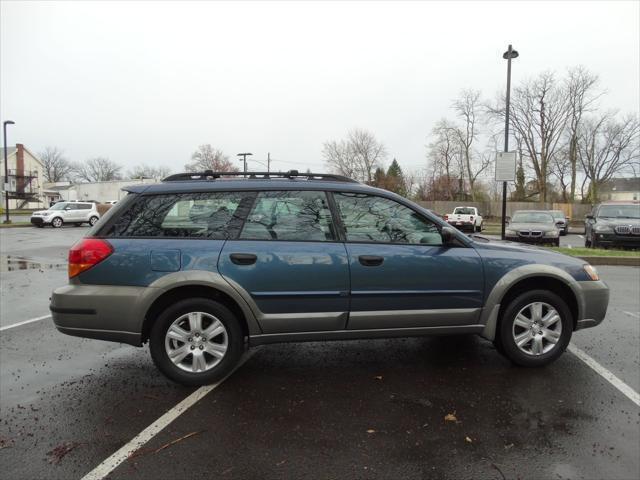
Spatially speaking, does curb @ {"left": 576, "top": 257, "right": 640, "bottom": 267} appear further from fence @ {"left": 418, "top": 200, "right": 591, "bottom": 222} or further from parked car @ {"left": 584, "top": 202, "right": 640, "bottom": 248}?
fence @ {"left": 418, "top": 200, "right": 591, "bottom": 222}

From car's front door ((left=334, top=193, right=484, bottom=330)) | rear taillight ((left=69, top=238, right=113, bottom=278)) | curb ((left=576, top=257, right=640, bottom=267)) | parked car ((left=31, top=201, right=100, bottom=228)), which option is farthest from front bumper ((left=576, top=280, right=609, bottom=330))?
parked car ((left=31, top=201, right=100, bottom=228))

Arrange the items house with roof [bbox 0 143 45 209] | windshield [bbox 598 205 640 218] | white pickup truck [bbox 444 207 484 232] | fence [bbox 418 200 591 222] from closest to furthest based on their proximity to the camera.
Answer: windshield [bbox 598 205 640 218]
white pickup truck [bbox 444 207 484 232]
fence [bbox 418 200 591 222]
house with roof [bbox 0 143 45 209]

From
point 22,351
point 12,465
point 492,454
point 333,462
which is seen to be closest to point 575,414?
point 492,454

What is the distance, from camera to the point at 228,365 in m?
3.73

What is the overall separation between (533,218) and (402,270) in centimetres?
1489

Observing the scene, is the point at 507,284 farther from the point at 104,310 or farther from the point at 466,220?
the point at 466,220

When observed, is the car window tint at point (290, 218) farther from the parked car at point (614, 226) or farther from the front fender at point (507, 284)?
the parked car at point (614, 226)

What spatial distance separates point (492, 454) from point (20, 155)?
262ft

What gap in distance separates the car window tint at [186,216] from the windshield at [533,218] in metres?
15.2

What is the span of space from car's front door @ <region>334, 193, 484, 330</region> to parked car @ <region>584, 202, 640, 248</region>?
12.9 meters

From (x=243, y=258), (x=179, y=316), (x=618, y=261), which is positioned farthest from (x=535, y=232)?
(x=179, y=316)

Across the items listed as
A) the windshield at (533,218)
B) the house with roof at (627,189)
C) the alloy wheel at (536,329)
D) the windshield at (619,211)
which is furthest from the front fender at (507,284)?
the house with roof at (627,189)

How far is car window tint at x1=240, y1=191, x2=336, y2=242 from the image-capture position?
12.5ft

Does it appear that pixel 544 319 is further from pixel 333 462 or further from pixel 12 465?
pixel 12 465
